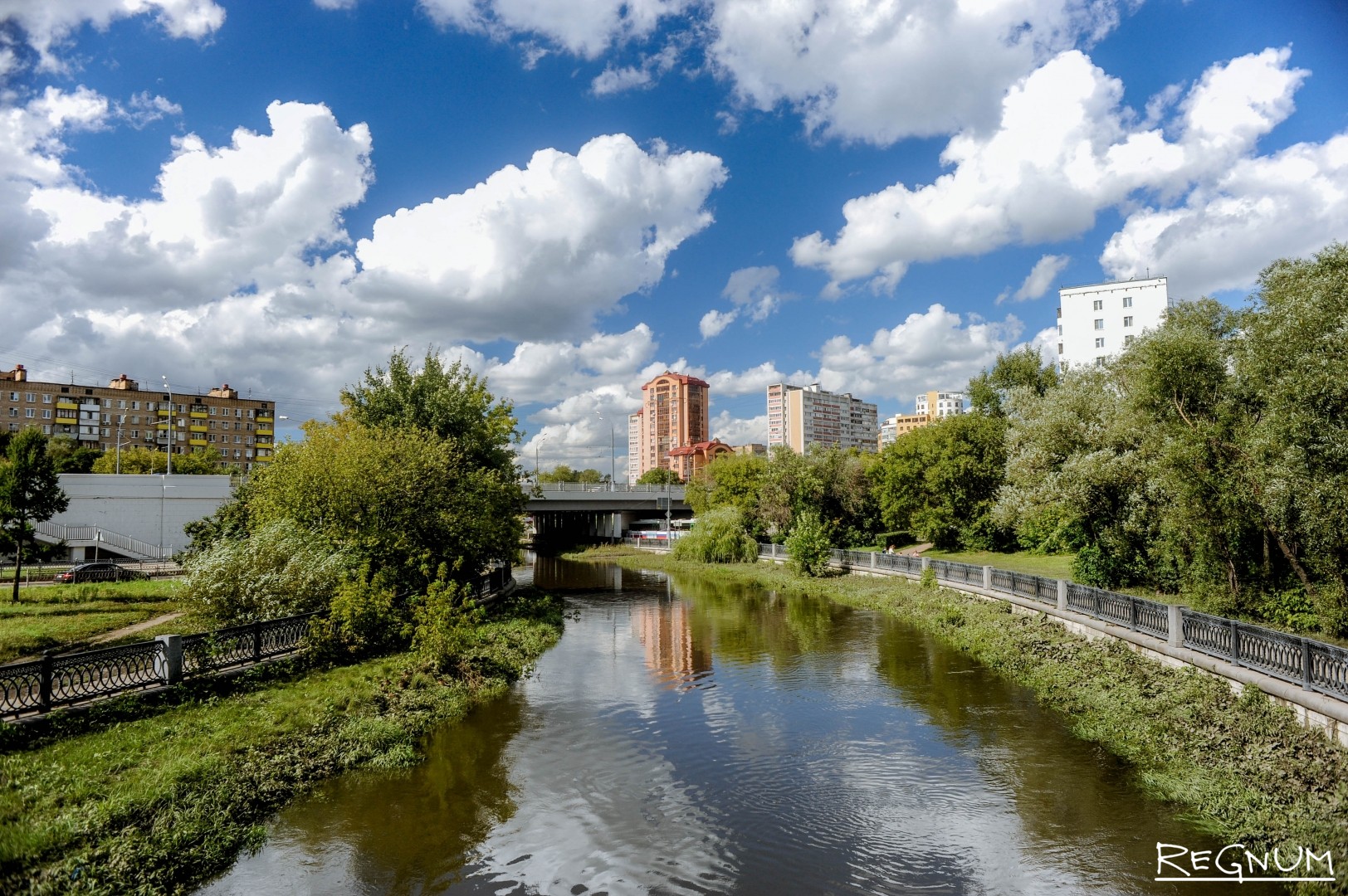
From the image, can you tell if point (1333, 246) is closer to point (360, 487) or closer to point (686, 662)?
point (686, 662)

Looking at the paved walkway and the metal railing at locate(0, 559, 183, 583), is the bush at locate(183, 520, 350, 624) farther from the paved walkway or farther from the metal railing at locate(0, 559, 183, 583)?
the metal railing at locate(0, 559, 183, 583)

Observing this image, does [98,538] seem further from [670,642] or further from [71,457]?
[670,642]

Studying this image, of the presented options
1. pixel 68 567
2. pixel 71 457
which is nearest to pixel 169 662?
pixel 68 567

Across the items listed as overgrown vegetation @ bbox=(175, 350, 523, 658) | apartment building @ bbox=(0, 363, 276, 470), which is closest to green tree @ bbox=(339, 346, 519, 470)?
overgrown vegetation @ bbox=(175, 350, 523, 658)

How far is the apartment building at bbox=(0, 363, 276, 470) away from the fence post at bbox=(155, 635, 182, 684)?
102 m

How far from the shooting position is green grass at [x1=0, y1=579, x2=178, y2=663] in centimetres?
2005

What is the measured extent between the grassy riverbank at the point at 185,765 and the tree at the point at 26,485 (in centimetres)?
2149

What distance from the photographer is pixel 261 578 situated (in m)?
19.5

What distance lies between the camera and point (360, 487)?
81.5 feet

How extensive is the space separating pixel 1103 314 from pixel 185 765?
9025cm

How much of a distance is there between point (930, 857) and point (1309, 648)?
25.4 feet

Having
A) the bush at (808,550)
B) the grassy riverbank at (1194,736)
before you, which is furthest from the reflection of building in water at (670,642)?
the grassy riverbank at (1194,736)

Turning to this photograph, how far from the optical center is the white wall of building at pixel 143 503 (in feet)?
160

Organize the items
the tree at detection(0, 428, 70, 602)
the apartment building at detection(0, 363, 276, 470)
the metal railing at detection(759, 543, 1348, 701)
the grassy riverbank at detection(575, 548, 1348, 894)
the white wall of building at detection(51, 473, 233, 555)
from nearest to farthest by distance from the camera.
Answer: the grassy riverbank at detection(575, 548, 1348, 894) < the metal railing at detection(759, 543, 1348, 701) < the tree at detection(0, 428, 70, 602) < the white wall of building at detection(51, 473, 233, 555) < the apartment building at detection(0, 363, 276, 470)
